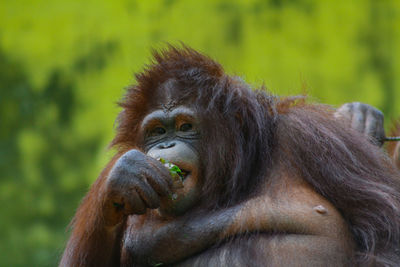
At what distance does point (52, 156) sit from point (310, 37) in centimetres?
298

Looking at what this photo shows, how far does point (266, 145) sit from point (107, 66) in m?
3.79

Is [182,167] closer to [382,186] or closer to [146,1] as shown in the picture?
[382,186]

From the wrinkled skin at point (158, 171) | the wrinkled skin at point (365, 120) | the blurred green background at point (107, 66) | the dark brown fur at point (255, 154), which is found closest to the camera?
the wrinkled skin at point (158, 171)

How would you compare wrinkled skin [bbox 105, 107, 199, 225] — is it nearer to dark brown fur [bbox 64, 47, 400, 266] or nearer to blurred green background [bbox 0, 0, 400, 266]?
dark brown fur [bbox 64, 47, 400, 266]

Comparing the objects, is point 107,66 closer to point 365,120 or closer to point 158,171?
point 365,120

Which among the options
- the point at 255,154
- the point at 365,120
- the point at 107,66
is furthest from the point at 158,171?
the point at 107,66

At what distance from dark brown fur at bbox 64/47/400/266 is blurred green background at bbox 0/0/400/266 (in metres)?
3.07

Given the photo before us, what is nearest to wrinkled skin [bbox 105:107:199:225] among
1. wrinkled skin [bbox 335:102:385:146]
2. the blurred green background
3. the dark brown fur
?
the dark brown fur

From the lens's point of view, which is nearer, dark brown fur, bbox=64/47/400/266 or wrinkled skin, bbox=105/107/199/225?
wrinkled skin, bbox=105/107/199/225

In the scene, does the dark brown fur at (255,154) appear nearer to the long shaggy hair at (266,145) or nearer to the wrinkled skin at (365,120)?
the long shaggy hair at (266,145)

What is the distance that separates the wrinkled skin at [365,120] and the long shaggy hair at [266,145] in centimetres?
30

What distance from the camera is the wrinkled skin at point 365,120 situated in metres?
4.00

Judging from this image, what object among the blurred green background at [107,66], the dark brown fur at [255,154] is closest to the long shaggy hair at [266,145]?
the dark brown fur at [255,154]

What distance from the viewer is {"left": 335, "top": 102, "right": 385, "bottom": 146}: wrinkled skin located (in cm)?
400
